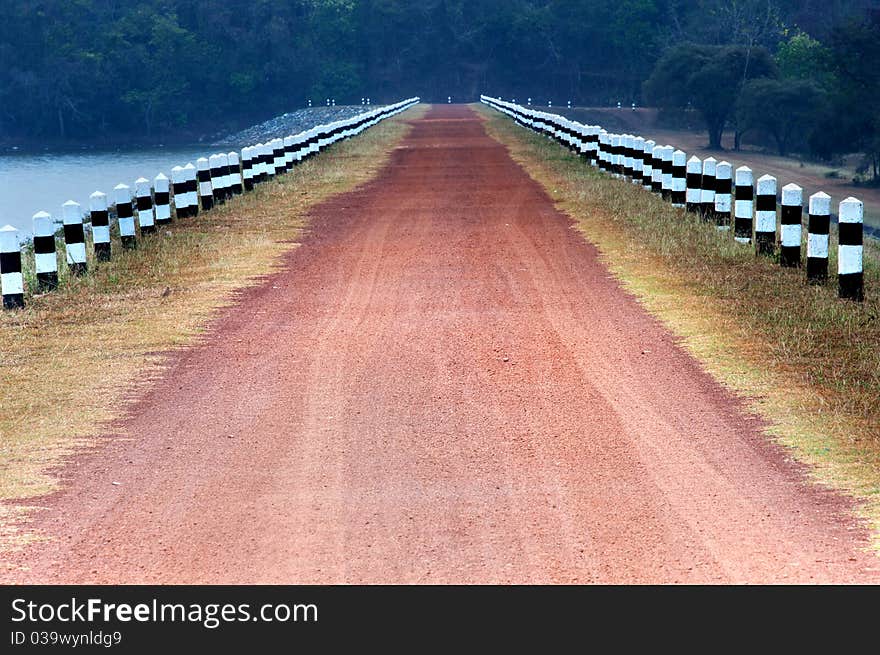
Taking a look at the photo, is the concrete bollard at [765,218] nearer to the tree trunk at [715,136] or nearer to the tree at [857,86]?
the tree at [857,86]

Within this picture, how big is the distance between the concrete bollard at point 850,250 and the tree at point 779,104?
51005 millimetres

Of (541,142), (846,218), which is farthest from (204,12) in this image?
(846,218)

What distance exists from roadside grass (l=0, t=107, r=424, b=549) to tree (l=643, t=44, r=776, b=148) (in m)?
50.2

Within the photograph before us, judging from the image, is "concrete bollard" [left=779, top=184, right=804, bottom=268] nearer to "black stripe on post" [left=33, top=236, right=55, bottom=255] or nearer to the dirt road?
the dirt road

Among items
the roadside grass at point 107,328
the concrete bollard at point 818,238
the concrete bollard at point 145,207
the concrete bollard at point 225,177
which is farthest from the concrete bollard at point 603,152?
the concrete bollard at point 818,238

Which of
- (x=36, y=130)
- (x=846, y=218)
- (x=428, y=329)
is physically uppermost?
(x=846, y=218)

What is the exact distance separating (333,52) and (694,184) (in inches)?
4294

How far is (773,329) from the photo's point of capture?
408 inches

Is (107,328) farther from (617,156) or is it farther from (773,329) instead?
(617,156)

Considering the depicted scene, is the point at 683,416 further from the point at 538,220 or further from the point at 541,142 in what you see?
the point at 541,142

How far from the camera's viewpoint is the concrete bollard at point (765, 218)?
14492mm

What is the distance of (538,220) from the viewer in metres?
18.5

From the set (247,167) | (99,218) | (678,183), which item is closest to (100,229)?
(99,218)
